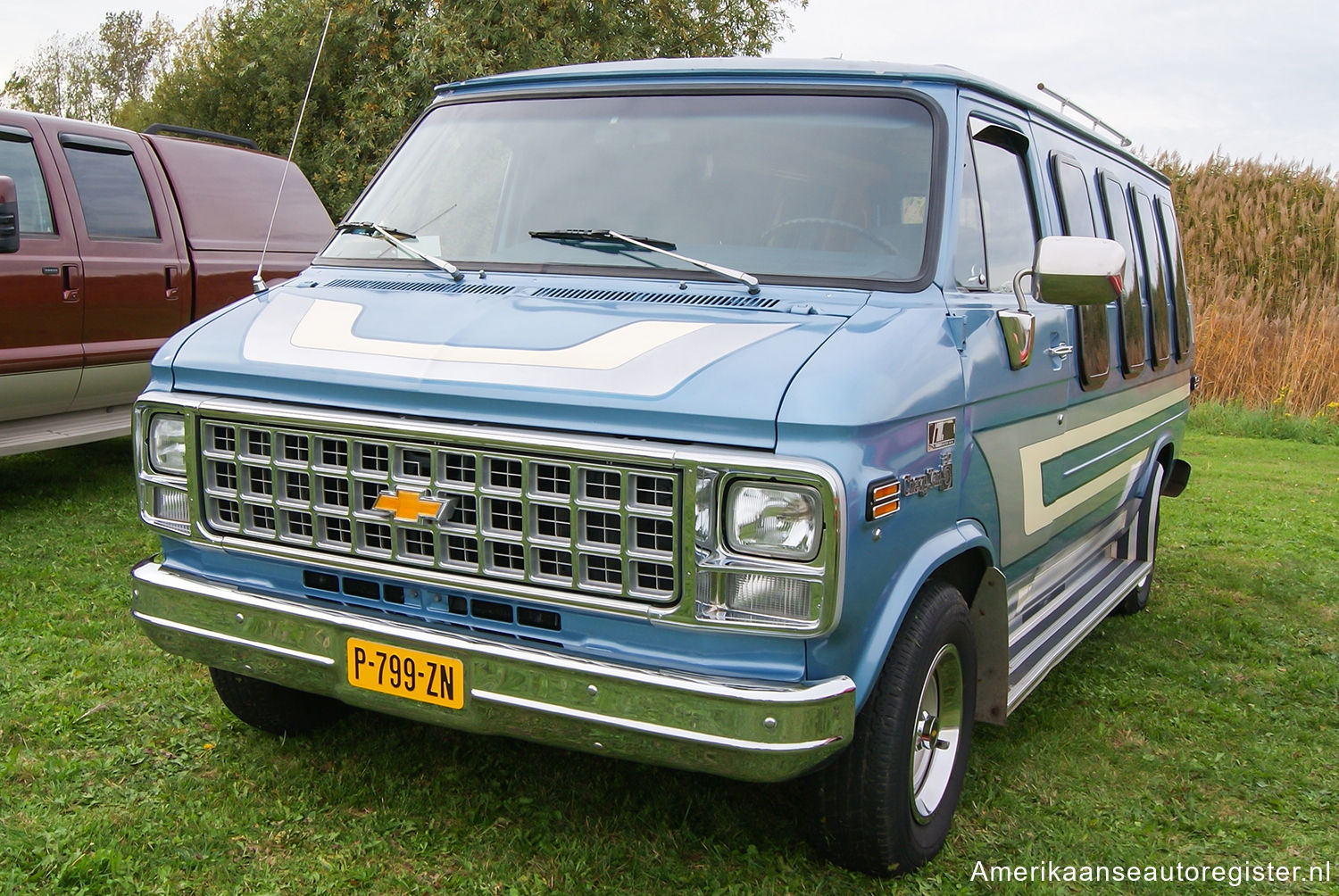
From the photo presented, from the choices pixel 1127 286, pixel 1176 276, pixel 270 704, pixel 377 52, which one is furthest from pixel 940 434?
pixel 377 52

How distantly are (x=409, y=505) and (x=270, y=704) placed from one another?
1312 millimetres

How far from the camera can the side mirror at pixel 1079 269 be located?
3.37m

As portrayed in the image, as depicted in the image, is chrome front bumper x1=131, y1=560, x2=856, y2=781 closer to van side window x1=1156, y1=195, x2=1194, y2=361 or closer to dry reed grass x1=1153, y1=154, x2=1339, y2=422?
van side window x1=1156, y1=195, x2=1194, y2=361

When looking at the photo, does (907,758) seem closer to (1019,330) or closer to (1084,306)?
(1019,330)

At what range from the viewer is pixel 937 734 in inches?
132

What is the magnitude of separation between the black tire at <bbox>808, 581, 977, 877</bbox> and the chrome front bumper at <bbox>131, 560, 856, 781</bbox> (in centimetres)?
29

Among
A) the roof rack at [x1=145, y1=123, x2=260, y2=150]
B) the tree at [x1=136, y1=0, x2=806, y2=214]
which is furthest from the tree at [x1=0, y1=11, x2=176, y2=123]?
the roof rack at [x1=145, y1=123, x2=260, y2=150]

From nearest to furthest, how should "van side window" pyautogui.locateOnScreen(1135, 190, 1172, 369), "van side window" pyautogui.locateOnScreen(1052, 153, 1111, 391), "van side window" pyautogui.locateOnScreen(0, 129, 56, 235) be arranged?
"van side window" pyautogui.locateOnScreen(1052, 153, 1111, 391) → "van side window" pyautogui.locateOnScreen(1135, 190, 1172, 369) → "van side window" pyautogui.locateOnScreen(0, 129, 56, 235)

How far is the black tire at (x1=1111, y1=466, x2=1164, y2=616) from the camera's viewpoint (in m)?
5.83

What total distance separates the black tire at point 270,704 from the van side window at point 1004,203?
2638 mm

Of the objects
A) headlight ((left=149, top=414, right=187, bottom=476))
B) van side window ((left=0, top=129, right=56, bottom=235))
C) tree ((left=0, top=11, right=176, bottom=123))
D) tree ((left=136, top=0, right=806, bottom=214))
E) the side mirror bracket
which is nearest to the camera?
headlight ((left=149, top=414, right=187, bottom=476))

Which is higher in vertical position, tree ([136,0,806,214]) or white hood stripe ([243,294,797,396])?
tree ([136,0,806,214])

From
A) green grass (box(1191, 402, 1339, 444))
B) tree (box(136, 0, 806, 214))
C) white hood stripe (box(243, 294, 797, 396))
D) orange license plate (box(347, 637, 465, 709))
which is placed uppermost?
tree (box(136, 0, 806, 214))

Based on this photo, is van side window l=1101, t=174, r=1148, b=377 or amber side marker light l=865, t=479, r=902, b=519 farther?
van side window l=1101, t=174, r=1148, b=377
